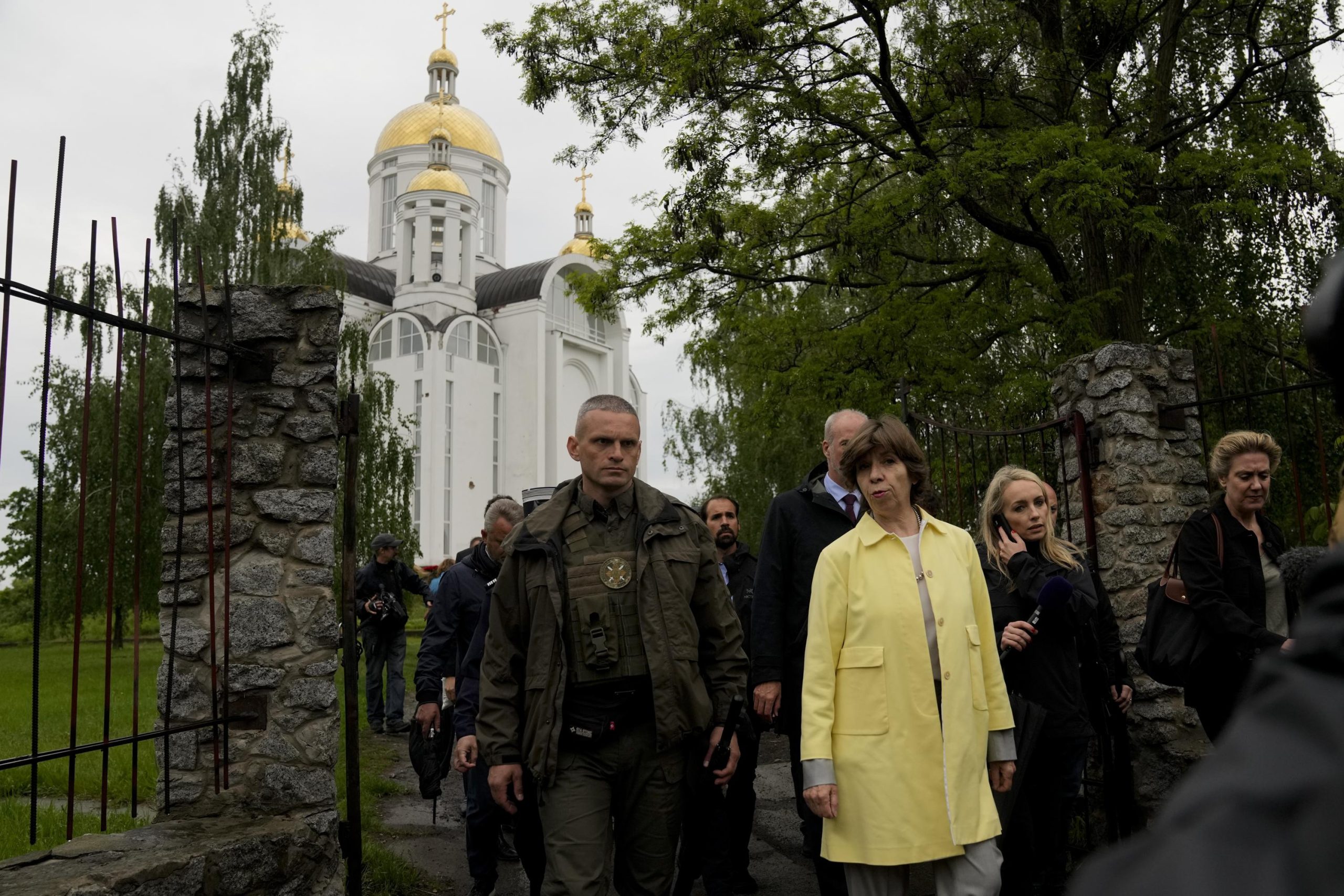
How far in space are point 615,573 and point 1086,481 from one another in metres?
3.93

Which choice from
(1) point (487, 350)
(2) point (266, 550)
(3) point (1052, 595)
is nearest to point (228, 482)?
(2) point (266, 550)

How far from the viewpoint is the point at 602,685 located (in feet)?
12.7

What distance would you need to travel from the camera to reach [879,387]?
44.5 ft

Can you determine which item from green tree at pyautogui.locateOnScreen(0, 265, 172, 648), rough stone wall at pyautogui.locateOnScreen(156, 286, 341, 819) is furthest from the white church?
rough stone wall at pyautogui.locateOnScreen(156, 286, 341, 819)

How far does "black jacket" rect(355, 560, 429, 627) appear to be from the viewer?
10852 millimetres

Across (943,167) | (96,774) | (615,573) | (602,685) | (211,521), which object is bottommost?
(96,774)

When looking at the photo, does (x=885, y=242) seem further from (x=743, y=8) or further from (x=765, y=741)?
(x=765, y=741)

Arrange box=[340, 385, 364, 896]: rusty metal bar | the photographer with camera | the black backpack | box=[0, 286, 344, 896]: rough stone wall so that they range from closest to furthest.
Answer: the black backpack
box=[0, 286, 344, 896]: rough stone wall
box=[340, 385, 364, 896]: rusty metal bar
the photographer with camera

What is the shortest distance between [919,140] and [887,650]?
10.5 metres

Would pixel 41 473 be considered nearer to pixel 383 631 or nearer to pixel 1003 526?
pixel 1003 526

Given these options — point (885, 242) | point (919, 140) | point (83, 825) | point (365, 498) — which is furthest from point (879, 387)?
point (365, 498)

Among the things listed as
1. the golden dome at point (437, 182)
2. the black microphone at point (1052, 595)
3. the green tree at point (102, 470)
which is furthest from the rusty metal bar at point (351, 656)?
the golden dome at point (437, 182)

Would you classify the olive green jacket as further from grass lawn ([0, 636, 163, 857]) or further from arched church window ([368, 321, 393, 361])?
arched church window ([368, 321, 393, 361])

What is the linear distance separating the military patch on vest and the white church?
127 feet
